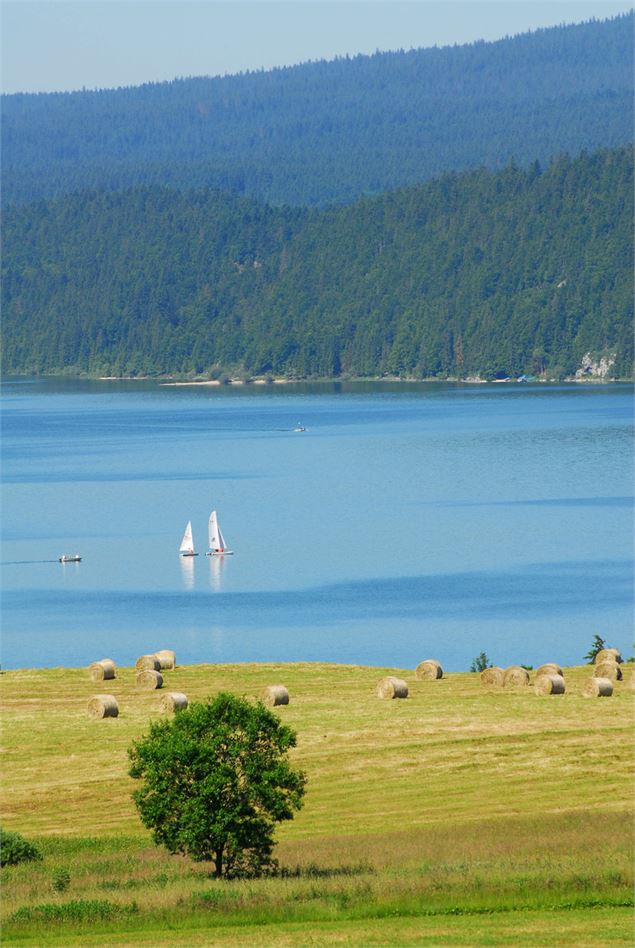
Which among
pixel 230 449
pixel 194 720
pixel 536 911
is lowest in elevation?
pixel 536 911

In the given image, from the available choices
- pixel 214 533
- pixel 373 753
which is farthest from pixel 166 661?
pixel 214 533

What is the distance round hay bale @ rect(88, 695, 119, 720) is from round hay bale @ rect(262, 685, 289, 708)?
393 centimetres

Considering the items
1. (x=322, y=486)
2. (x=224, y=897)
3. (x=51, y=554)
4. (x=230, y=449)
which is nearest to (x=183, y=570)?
(x=51, y=554)

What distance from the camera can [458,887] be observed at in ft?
98.1

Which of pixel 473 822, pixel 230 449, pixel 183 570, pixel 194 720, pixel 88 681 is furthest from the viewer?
pixel 230 449

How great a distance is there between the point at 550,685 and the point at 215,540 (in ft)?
210

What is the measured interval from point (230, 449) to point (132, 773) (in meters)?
165

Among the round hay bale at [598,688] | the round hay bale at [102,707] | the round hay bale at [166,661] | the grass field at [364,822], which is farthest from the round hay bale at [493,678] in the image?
the round hay bale at [102,707]

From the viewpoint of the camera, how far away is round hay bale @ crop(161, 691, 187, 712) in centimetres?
4791

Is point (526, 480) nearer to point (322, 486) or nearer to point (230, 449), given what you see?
point (322, 486)

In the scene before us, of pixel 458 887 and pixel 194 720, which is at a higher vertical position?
pixel 194 720

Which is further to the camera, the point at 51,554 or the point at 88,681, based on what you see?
the point at 51,554

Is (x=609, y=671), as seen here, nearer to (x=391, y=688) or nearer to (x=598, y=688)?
(x=598, y=688)

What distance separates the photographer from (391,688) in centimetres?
5044
